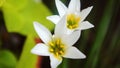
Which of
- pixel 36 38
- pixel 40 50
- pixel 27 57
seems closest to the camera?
pixel 40 50

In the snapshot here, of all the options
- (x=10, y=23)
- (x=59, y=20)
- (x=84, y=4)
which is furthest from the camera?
(x=84, y=4)

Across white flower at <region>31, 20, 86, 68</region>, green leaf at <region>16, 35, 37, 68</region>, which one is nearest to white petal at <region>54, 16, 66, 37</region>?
white flower at <region>31, 20, 86, 68</region>

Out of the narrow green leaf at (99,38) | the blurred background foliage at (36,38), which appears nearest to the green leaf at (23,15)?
the blurred background foliage at (36,38)

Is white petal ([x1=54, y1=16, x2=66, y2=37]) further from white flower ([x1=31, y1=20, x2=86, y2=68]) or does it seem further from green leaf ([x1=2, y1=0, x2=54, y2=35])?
green leaf ([x1=2, y1=0, x2=54, y2=35])

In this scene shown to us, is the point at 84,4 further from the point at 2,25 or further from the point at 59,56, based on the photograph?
the point at 59,56

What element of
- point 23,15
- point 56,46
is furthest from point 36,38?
point 56,46

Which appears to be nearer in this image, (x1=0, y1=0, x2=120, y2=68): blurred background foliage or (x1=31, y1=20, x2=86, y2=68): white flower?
(x1=31, y1=20, x2=86, y2=68): white flower

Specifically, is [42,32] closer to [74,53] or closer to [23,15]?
Result: [74,53]

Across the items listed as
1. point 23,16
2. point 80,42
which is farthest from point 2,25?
point 80,42
